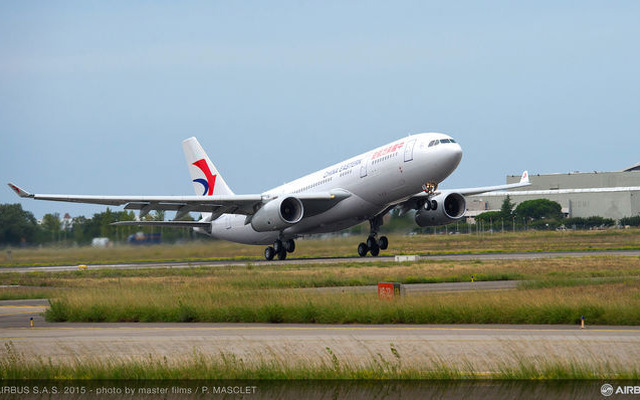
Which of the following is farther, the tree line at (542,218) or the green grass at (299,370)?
the tree line at (542,218)

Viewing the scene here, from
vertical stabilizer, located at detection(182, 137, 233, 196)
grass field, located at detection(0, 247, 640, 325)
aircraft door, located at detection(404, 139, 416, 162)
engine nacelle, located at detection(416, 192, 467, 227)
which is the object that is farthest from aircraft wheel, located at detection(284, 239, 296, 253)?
grass field, located at detection(0, 247, 640, 325)

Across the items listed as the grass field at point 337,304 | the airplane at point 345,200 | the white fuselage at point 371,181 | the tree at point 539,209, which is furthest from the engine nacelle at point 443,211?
the tree at point 539,209

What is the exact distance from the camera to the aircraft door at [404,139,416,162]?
135 feet

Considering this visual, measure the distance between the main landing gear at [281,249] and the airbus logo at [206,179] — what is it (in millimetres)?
8496

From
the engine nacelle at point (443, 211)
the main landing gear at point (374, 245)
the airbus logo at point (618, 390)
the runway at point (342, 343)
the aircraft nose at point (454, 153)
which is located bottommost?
the airbus logo at point (618, 390)

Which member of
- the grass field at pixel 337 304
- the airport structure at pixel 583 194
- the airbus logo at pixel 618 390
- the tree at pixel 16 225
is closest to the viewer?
the airbus logo at pixel 618 390

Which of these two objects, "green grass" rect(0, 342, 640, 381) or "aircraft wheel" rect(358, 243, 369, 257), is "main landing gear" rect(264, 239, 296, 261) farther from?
"green grass" rect(0, 342, 640, 381)

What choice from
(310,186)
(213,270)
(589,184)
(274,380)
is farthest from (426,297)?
(589,184)

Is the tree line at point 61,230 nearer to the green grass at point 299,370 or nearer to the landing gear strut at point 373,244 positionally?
the landing gear strut at point 373,244

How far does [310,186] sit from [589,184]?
83.1m

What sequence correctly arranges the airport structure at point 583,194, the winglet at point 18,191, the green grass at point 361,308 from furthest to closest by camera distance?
the airport structure at point 583,194, the winglet at point 18,191, the green grass at point 361,308

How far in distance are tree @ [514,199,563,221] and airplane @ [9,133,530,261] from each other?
5226 centimetres

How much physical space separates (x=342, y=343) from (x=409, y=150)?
26.3 metres

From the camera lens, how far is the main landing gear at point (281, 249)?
48.7 m
